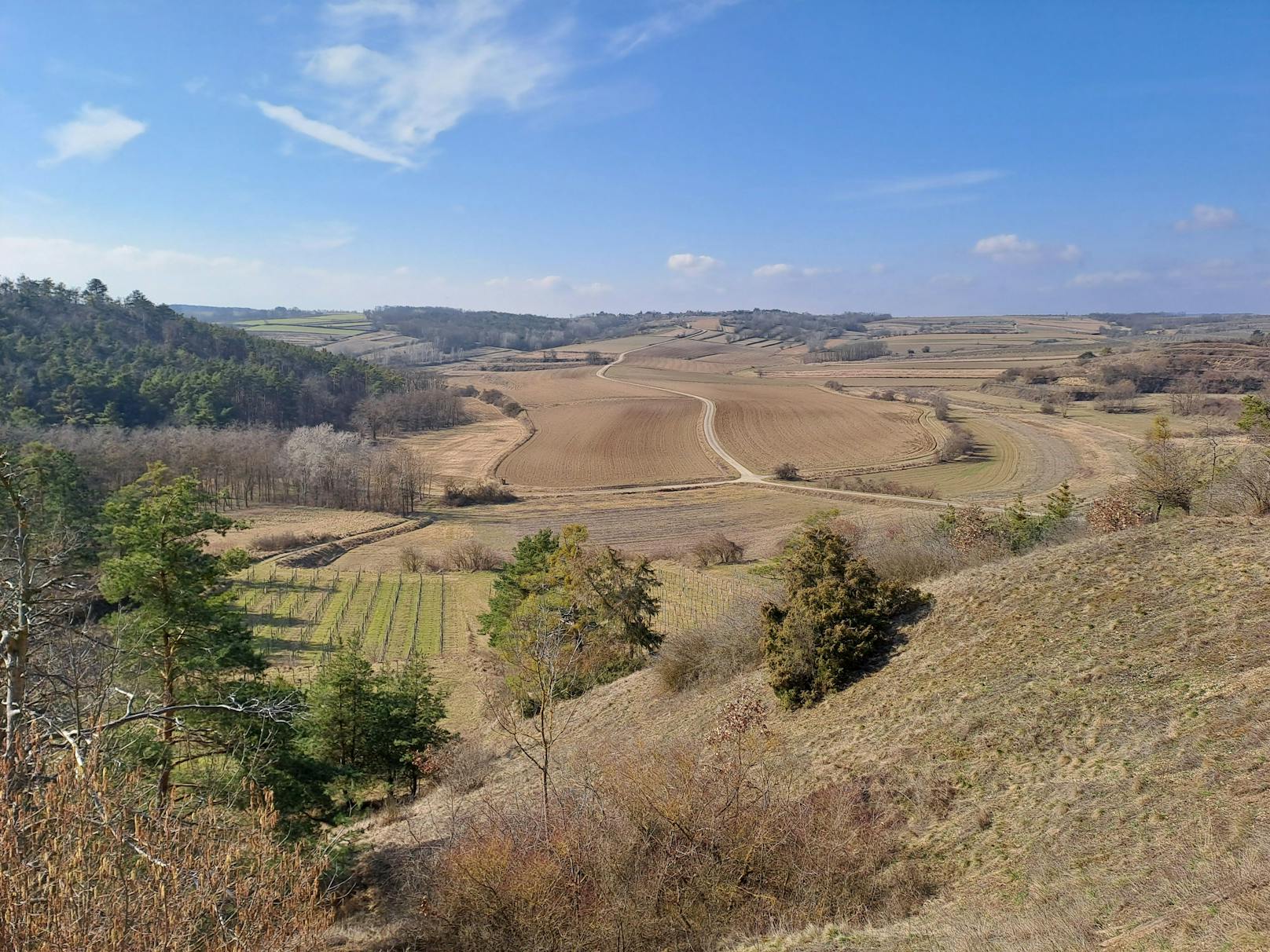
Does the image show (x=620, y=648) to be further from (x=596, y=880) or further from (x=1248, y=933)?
(x=1248, y=933)

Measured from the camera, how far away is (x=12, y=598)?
8.11 meters

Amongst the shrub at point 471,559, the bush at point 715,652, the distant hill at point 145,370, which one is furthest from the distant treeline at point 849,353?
the bush at point 715,652

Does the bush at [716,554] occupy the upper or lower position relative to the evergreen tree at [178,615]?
lower

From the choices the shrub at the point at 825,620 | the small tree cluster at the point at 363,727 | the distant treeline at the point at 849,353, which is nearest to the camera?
the shrub at the point at 825,620

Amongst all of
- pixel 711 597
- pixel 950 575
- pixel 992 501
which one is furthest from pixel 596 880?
pixel 992 501

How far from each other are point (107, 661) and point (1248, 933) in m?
13.9

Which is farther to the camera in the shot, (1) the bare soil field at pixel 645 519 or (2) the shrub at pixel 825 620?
(1) the bare soil field at pixel 645 519

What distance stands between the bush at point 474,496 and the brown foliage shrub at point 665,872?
63369mm

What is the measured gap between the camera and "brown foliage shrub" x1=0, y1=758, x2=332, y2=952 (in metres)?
4.88

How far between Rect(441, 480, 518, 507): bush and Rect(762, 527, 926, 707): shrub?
56.2 meters

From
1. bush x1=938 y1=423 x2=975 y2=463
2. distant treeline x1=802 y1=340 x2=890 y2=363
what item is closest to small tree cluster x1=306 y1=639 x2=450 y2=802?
bush x1=938 y1=423 x2=975 y2=463

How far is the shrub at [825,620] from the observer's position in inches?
703

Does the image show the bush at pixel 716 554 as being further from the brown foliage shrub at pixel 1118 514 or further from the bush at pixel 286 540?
the bush at pixel 286 540

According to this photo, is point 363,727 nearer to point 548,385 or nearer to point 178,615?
point 178,615
